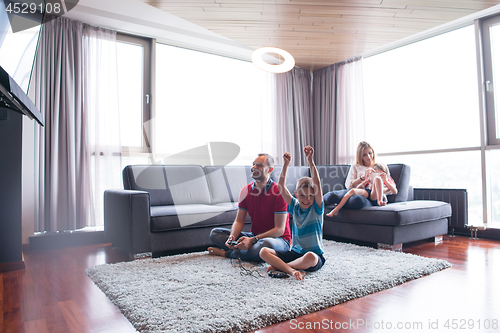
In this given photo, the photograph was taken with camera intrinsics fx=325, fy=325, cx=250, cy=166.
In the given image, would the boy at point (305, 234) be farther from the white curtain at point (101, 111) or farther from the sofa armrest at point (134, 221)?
the white curtain at point (101, 111)

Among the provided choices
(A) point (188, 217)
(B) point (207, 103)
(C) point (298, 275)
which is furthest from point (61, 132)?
(C) point (298, 275)

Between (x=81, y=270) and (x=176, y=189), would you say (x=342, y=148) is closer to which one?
(x=176, y=189)

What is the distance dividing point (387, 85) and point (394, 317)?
13.1ft

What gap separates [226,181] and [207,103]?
1.50 m

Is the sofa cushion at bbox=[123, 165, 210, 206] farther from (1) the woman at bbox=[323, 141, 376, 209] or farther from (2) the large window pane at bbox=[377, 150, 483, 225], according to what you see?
(2) the large window pane at bbox=[377, 150, 483, 225]

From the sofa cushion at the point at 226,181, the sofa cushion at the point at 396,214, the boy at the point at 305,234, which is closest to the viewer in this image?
the boy at the point at 305,234

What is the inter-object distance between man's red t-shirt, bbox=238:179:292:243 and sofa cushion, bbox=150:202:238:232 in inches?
23.5

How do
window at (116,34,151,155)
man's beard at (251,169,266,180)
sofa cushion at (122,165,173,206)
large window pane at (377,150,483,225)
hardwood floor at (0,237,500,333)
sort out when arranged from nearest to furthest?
hardwood floor at (0,237,500,333), man's beard at (251,169,266,180), sofa cushion at (122,165,173,206), large window pane at (377,150,483,225), window at (116,34,151,155)

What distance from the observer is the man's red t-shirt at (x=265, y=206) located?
2.34 m

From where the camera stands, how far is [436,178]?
4195mm

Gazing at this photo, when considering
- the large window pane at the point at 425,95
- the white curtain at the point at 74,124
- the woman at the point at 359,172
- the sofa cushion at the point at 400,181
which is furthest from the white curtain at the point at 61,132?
the large window pane at the point at 425,95

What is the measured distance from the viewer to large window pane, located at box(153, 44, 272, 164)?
4426 mm

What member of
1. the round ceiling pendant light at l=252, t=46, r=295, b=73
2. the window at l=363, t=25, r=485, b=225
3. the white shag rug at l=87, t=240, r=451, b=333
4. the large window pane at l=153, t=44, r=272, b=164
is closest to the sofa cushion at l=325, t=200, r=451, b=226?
the white shag rug at l=87, t=240, r=451, b=333

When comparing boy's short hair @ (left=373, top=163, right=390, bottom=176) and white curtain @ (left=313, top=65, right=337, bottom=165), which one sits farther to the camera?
white curtain @ (left=313, top=65, right=337, bottom=165)
